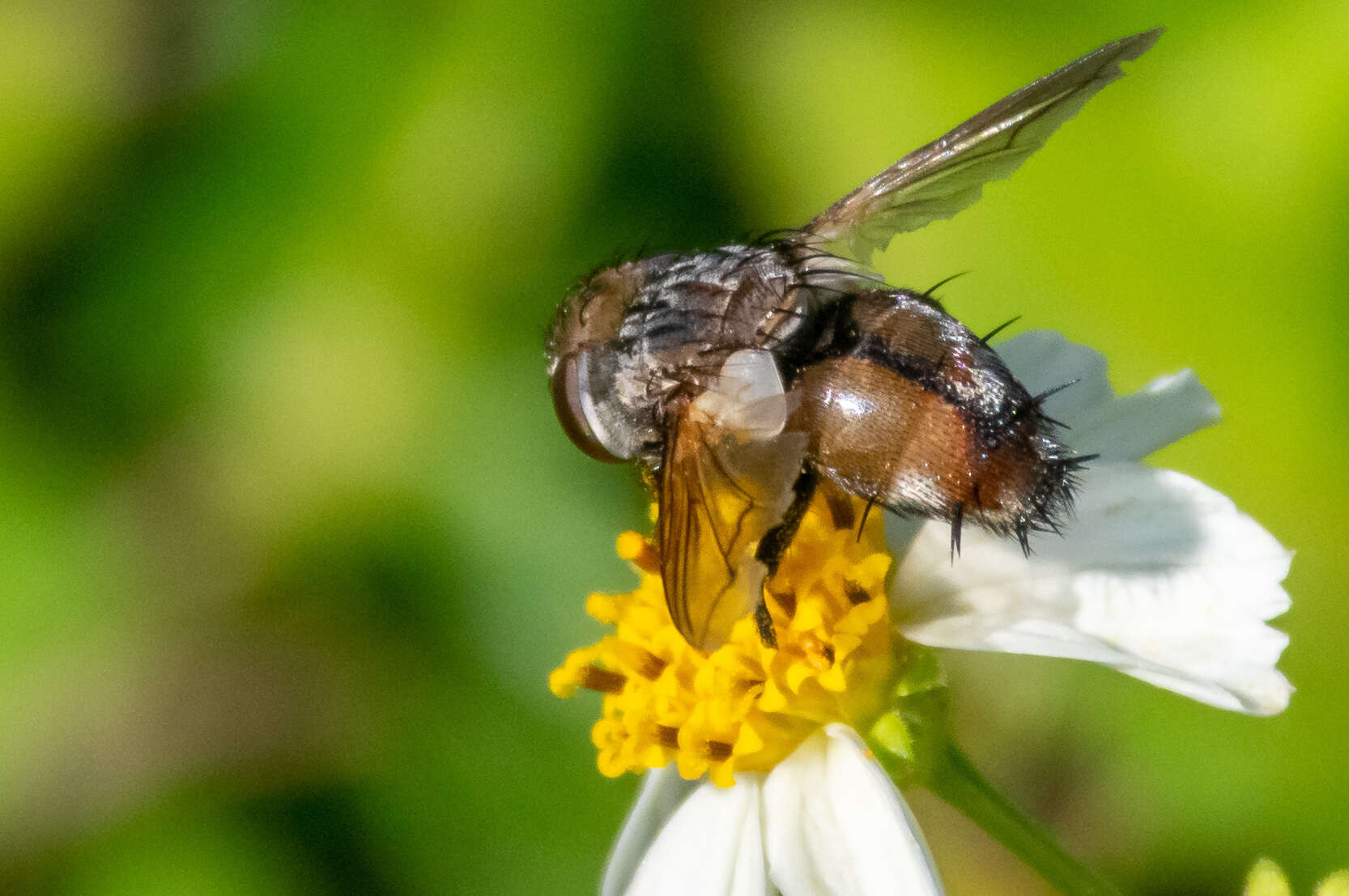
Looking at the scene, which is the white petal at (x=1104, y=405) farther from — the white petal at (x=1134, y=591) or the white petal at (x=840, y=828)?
the white petal at (x=840, y=828)

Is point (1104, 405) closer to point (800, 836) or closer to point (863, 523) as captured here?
point (863, 523)

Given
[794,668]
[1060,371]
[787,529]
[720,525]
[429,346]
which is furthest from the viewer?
[429,346]

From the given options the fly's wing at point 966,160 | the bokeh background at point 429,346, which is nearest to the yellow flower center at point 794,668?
the fly's wing at point 966,160

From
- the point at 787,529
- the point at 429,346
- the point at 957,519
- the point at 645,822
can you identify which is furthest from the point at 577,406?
the point at 429,346

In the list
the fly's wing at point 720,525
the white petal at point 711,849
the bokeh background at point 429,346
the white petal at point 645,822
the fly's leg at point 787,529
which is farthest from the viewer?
the bokeh background at point 429,346

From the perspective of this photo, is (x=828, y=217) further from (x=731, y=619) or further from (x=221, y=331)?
(x=221, y=331)

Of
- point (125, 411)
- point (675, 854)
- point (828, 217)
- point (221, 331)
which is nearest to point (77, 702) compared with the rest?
point (125, 411)

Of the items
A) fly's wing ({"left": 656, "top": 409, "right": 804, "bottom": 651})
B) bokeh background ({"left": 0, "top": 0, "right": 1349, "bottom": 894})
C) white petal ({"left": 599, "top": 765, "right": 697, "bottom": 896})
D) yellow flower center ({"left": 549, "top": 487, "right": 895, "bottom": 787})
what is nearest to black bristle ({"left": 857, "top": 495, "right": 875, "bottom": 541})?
yellow flower center ({"left": 549, "top": 487, "right": 895, "bottom": 787})

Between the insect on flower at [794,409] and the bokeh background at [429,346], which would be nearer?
the insect on flower at [794,409]

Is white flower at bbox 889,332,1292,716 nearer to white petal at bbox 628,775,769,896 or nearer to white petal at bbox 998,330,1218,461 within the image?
white petal at bbox 998,330,1218,461
